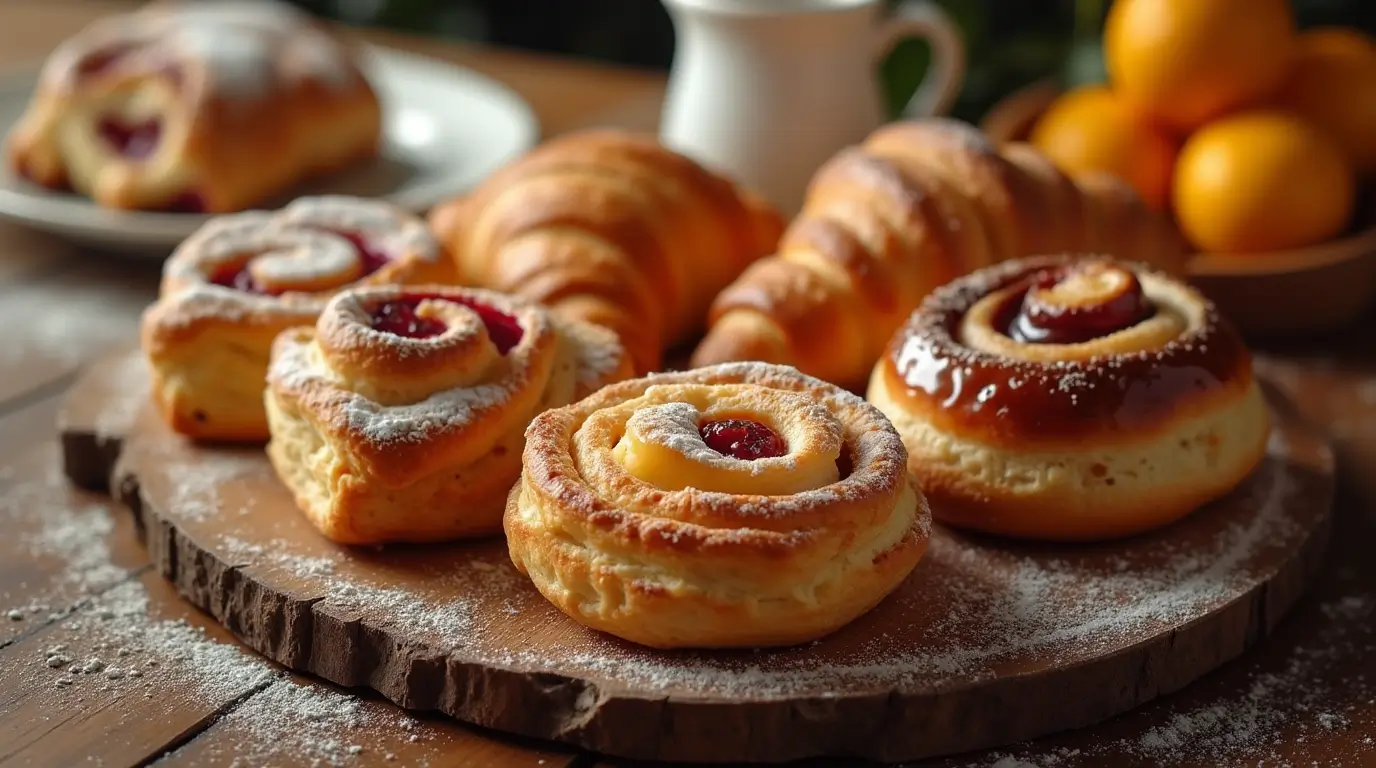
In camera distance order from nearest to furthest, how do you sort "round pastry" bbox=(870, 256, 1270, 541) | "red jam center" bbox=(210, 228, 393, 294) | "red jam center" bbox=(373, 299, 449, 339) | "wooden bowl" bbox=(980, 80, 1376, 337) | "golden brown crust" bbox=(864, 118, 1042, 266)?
"round pastry" bbox=(870, 256, 1270, 541)
"red jam center" bbox=(373, 299, 449, 339)
"red jam center" bbox=(210, 228, 393, 294)
"golden brown crust" bbox=(864, 118, 1042, 266)
"wooden bowl" bbox=(980, 80, 1376, 337)

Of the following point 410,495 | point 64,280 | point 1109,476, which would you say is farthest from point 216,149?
point 1109,476

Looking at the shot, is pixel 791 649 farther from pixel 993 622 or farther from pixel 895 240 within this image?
pixel 895 240

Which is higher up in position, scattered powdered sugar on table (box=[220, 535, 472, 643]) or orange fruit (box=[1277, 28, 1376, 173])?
orange fruit (box=[1277, 28, 1376, 173])

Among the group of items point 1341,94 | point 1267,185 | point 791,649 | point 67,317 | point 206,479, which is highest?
point 1341,94

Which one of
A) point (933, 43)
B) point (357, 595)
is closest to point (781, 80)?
point (933, 43)

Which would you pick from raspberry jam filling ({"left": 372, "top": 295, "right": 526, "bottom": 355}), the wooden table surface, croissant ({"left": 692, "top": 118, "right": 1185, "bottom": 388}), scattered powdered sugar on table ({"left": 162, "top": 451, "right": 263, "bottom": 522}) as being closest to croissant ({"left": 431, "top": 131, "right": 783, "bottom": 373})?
croissant ({"left": 692, "top": 118, "right": 1185, "bottom": 388})

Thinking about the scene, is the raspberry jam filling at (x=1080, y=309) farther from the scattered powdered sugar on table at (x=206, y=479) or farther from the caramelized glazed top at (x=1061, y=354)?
the scattered powdered sugar on table at (x=206, y=479)

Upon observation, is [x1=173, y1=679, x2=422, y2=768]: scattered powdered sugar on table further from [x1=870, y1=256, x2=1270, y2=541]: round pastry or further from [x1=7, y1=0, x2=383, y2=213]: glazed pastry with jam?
[x1=7, y1=0, x2=383, y2=213]: glazed pastry with jam
